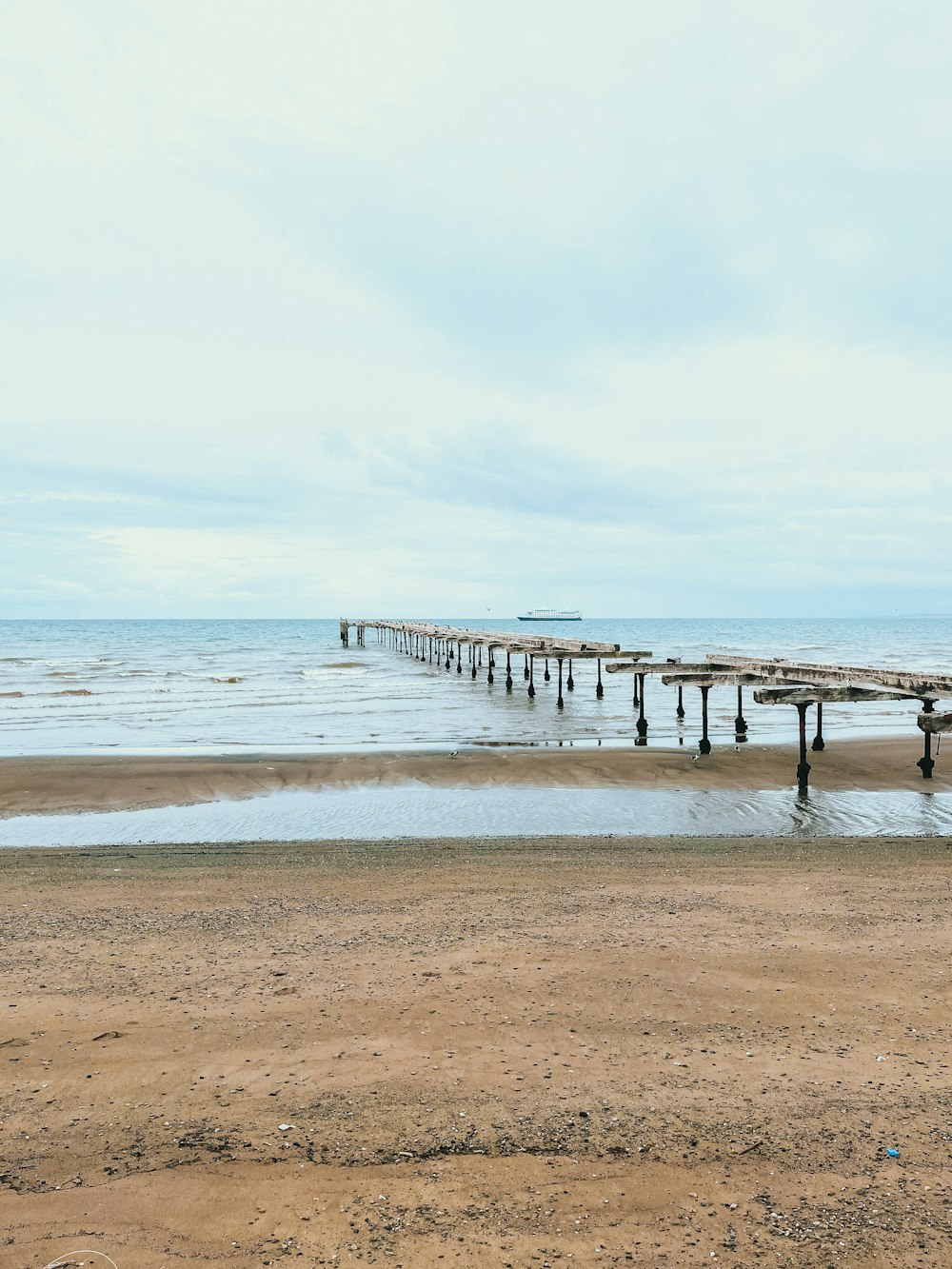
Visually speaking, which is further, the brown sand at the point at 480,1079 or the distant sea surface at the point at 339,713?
the distant sea surface at the point at 339,713

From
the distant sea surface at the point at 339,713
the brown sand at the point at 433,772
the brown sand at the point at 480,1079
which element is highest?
the brown sand at the point at 480,1079

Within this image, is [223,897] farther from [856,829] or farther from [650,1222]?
[856,829]

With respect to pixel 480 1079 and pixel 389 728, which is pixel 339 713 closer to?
pixel 389 728

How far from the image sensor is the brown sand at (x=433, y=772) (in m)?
14.0

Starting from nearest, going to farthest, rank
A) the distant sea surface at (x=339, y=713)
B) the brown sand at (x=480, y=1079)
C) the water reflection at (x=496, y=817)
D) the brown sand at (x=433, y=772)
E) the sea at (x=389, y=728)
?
the brown sand at (x=480, y=1079) < the water reflection at (x=496, y=817) < the sea at (x=389, y=728) < the brown sand at (x=433, y=772) < the distant sea surface at (x=339, y=713)

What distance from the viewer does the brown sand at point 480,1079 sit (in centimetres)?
318

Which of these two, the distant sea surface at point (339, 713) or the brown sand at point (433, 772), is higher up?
the brown sand at point (433, 772)

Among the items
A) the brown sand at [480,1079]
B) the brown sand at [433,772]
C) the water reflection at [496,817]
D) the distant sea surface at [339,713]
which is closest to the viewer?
the brown sand at [480,1079]

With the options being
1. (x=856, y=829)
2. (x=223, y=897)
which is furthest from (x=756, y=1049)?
(x=856, y=829)

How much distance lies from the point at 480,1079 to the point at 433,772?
11182 mm

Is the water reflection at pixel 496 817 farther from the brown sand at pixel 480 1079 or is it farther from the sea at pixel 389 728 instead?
the brown sand at pixel 480 1079

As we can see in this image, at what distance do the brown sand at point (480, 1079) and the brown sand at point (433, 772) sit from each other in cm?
663

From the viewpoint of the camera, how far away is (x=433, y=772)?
1538 centimetres

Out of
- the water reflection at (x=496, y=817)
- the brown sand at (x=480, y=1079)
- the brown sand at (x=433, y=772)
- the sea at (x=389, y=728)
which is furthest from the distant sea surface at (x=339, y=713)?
the brown sand at (x=480, y=1079)
